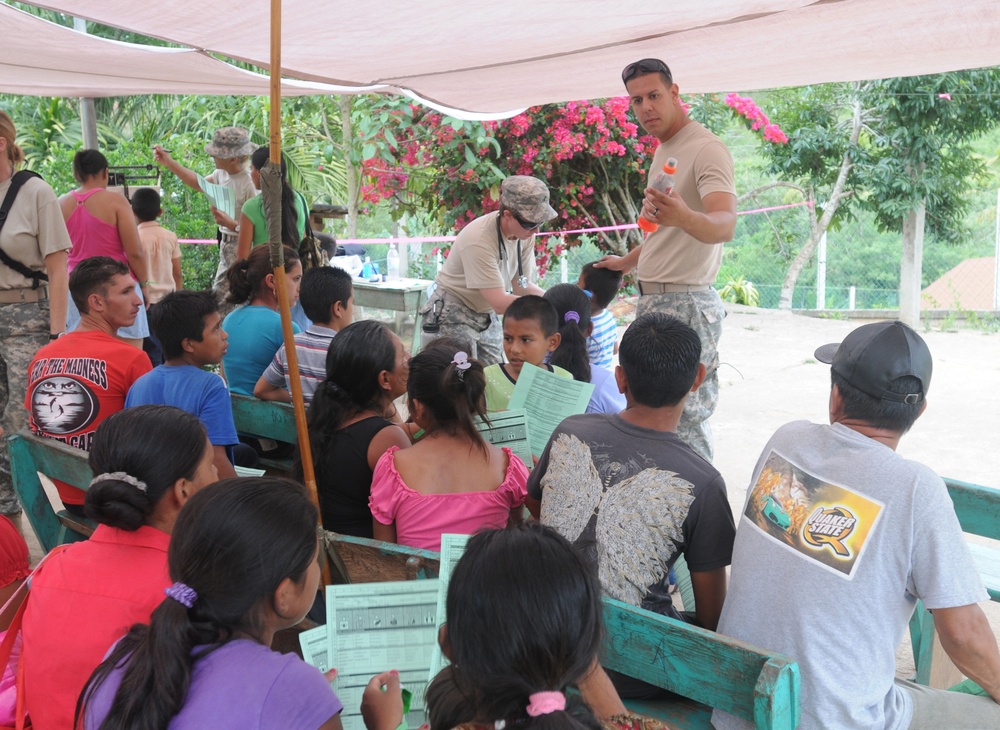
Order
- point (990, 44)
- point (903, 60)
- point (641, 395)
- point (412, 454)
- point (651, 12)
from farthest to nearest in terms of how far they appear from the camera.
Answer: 1. point (903, 60)
2. point (990, 44)
3. point (651, 12)
4. point (412, 454)
5. point (641, 395)

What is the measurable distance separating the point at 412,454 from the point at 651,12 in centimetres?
198

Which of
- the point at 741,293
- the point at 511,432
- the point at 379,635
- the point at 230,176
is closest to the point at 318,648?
the point at 379,635

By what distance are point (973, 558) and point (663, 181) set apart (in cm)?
173

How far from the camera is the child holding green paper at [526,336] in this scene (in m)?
3.32

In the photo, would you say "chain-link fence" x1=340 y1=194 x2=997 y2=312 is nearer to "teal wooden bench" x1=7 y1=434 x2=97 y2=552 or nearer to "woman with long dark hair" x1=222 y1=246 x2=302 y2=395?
"woman with long dark hair" x1=222 y1=246 x2=302 y2=395

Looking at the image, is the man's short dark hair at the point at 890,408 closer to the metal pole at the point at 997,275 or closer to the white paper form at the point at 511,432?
the white paper form at the point at 511,432

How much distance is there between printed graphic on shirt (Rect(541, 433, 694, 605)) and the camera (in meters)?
1.88

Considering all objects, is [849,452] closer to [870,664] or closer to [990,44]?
[870,664]

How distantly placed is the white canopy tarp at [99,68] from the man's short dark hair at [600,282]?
190 cm

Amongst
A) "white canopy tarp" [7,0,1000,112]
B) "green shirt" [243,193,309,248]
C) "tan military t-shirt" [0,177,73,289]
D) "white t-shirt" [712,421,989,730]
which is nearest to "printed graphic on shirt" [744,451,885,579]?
"white t-shirt" [712,421,989,730]

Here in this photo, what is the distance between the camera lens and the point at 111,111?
559 inches

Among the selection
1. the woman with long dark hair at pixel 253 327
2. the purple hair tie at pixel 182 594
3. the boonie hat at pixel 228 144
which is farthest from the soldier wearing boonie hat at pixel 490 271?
the purple hair tie at pixel 182 594

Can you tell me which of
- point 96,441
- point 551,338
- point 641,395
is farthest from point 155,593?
point 551,338

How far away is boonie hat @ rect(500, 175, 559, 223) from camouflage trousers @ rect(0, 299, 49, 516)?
2.13 meters
